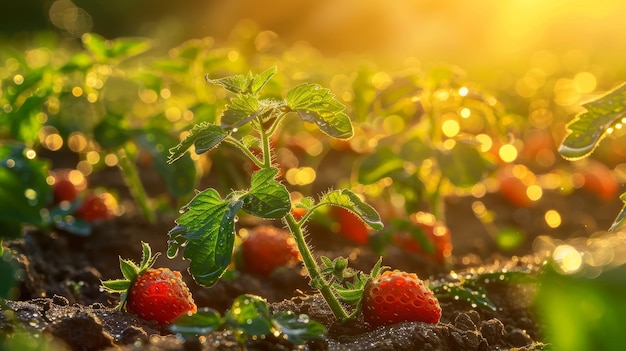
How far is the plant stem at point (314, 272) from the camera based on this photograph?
1997mm

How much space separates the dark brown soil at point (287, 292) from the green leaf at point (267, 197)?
260 mm

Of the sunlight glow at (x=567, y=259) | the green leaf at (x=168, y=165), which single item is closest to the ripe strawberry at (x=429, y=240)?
the green leaf at (x=168, y=165)

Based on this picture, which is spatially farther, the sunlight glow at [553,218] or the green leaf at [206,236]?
the sunlight glow at [553,218]

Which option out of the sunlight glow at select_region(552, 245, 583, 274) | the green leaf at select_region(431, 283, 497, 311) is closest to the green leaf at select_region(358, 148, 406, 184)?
the green leaf at select_region(431, 283, 497, 311)

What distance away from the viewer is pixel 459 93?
10.4 feet

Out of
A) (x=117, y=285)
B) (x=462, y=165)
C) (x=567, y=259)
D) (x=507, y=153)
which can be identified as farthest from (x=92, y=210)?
(x=567, y=259)

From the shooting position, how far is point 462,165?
3.14 metres

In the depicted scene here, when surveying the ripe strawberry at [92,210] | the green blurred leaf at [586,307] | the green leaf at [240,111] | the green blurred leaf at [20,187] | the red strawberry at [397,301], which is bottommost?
the ripe strawberry at [92,210]

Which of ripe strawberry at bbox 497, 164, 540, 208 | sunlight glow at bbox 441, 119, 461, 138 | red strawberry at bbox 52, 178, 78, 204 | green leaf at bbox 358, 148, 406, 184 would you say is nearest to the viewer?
green leaf at bbox 358, 148, 406, 184

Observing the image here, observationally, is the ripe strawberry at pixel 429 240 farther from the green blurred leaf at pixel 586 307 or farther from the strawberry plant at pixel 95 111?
the green blurred leaf at pixel 586 307

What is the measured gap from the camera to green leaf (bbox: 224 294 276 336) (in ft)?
5.25

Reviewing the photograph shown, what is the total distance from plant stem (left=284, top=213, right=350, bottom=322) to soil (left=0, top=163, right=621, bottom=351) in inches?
1.9

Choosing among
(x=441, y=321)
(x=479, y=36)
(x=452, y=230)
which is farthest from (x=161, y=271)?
(x=479, y=36)

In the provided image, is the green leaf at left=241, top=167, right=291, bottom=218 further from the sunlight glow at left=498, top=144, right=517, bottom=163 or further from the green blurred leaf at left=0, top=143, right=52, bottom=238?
the sunlight glow at left=498, top=144, right=517, bottom=163
